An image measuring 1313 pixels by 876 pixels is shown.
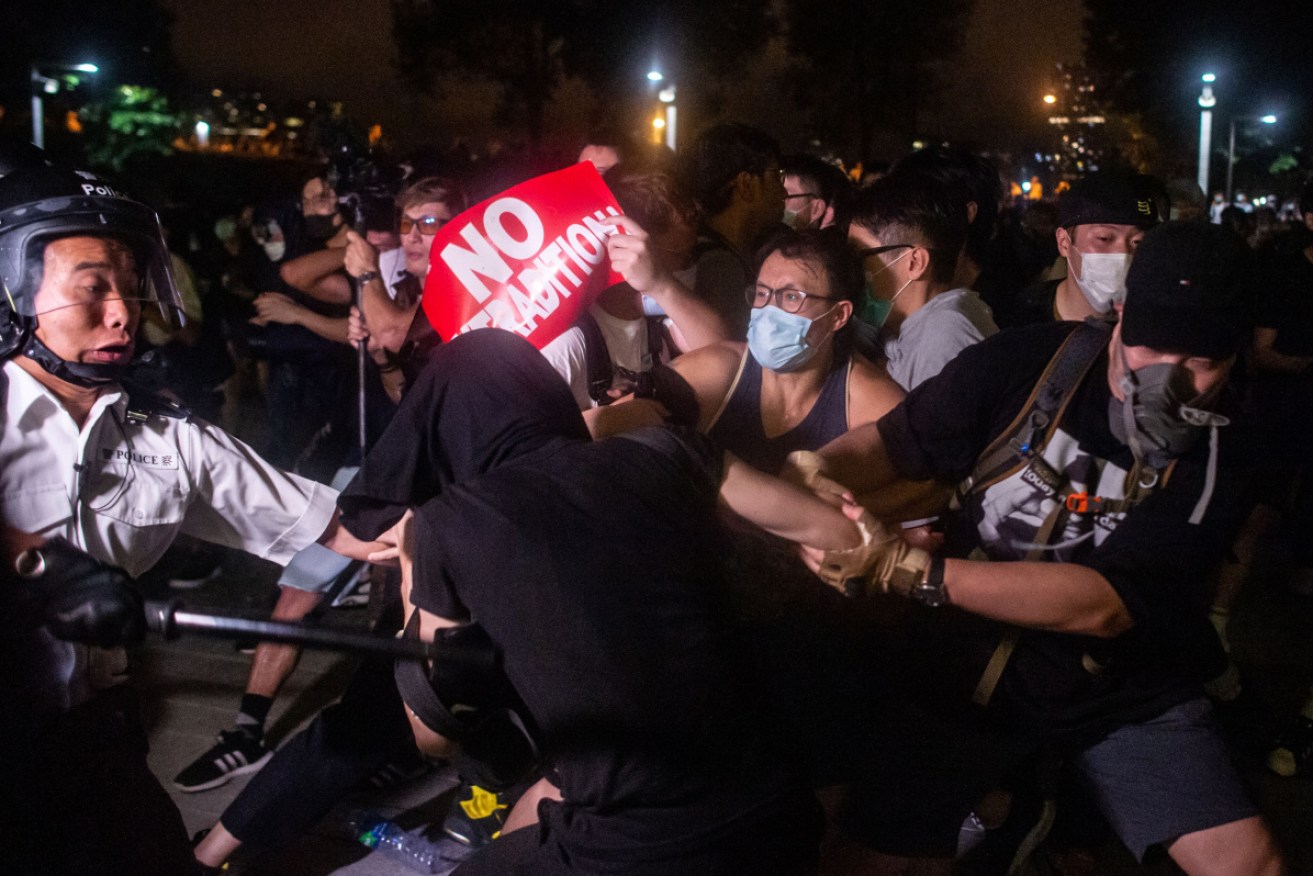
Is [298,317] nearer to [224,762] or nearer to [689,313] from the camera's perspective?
[224,762]

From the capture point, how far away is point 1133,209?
4098 mm

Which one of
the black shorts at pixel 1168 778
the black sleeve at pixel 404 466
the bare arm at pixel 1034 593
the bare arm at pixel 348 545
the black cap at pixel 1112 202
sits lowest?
the black shorts at pixel 1168 778

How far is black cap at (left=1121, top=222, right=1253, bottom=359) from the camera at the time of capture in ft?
7.77

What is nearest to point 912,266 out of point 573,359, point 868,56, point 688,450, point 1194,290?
point 573,359

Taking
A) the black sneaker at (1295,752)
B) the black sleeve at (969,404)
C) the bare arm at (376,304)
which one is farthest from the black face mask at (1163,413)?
the bare arm at (376,304)

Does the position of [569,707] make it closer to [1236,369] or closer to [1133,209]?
[1133,209]

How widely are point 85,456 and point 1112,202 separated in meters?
3.32

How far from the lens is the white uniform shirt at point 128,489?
2424 millimetres

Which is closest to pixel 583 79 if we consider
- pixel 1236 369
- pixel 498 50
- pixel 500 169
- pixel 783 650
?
pixel 498 50

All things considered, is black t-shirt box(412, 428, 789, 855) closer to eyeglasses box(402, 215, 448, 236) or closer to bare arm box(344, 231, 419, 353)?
eyeglasses box(402, 215, 448, 236)

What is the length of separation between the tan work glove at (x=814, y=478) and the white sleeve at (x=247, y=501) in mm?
1157

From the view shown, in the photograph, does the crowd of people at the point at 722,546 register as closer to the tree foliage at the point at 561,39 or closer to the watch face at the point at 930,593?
the watch face at the point at 930,593

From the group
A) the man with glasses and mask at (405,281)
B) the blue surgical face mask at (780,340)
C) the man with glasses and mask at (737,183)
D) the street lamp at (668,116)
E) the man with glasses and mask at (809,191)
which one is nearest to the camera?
the blue surgical face mask at (780,340)

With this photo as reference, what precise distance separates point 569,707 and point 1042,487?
125 centimetres
